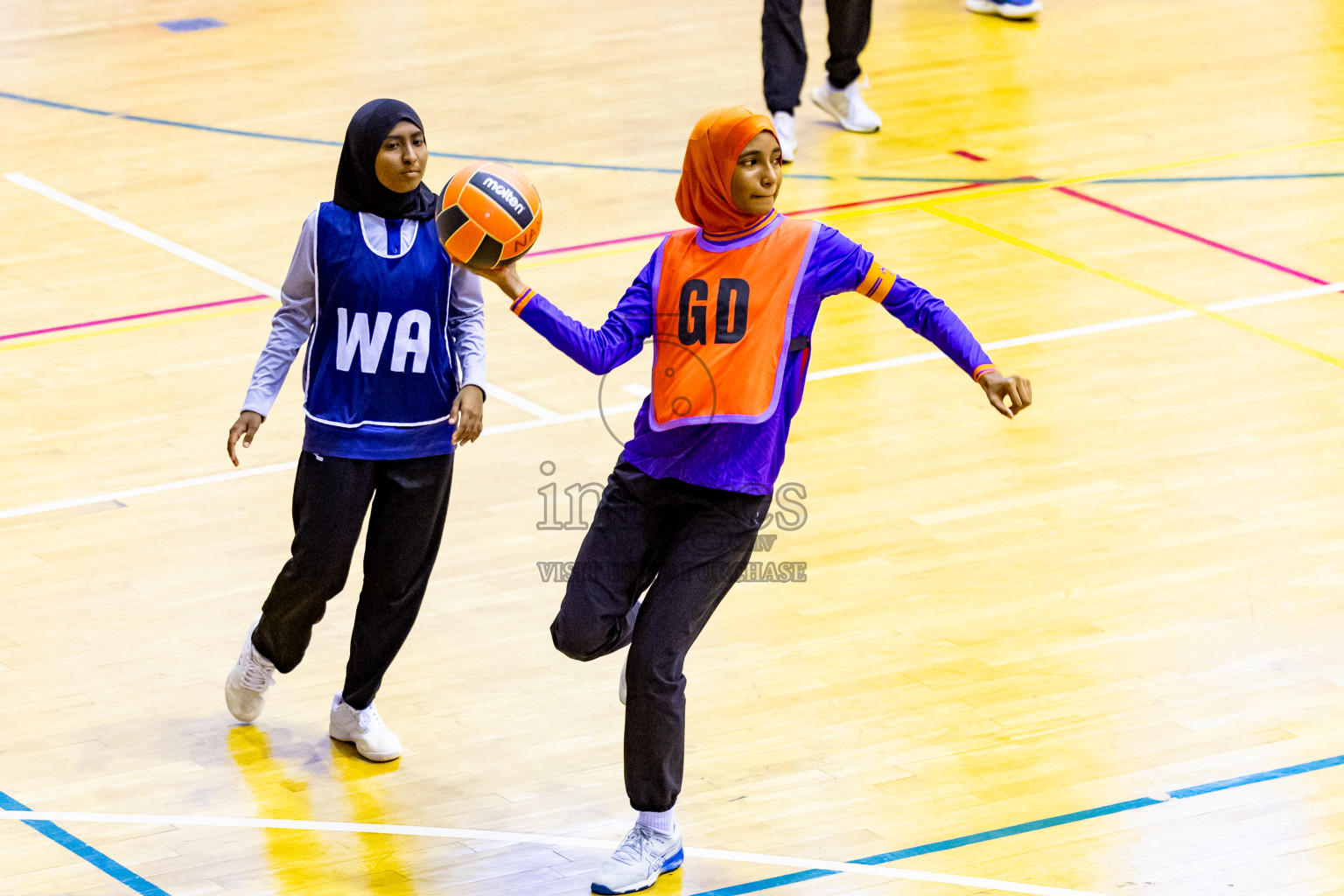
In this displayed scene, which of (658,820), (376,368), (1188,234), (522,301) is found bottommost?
(1188,234)

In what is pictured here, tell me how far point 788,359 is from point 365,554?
132 cm

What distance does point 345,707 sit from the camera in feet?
19.8

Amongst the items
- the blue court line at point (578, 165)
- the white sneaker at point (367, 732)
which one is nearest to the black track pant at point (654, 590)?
the white sneaker at point (367, 732)

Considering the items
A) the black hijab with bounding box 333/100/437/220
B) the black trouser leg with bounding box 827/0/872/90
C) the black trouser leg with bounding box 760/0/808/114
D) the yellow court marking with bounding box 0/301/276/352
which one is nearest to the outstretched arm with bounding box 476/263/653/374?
the black hijab with bounding box 333/100/437/220

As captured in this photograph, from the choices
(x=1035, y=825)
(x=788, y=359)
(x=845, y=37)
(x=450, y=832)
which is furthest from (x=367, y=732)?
(x=845, y=37)

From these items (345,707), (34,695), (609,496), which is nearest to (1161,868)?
(609,496)

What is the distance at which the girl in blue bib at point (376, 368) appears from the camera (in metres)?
5.61

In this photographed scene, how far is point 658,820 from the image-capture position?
17.6 feet

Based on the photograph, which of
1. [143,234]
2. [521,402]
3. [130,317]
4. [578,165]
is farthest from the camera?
[578,165]

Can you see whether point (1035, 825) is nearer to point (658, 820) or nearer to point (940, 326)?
point (658, 820)

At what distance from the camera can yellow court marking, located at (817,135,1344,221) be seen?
11.3 m

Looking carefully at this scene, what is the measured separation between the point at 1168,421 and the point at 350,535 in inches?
157

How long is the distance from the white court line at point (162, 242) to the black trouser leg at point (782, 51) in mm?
3475

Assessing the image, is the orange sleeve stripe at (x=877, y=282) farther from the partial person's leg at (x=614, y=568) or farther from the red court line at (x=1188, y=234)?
the red court line at (x=1188, y=234)
